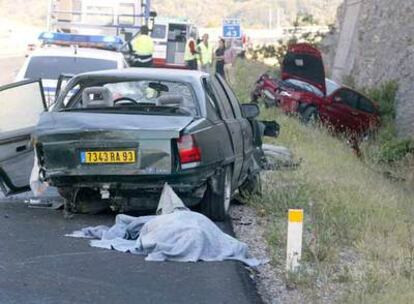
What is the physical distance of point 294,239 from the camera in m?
7.21

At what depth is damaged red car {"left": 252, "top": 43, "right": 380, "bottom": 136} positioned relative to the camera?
79.4ft

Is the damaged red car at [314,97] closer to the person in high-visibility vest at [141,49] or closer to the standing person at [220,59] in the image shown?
the person in high-visibility vest at [141,49]

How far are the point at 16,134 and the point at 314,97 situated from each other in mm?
15219

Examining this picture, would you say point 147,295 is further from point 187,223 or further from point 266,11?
point 266,11

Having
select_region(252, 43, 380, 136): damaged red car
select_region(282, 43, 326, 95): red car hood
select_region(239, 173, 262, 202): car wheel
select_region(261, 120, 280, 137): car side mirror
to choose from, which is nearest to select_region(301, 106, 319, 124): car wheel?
select_region(252, 43, 380, 136): damaged red car

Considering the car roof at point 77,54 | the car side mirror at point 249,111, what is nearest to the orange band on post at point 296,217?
the car side mirror at point 249,111

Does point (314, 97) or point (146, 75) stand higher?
point (146, 75)

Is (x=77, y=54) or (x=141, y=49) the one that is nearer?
(x=77, y=54)

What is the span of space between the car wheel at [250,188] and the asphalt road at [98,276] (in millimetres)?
2905

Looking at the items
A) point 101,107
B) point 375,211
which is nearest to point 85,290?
point 101,107

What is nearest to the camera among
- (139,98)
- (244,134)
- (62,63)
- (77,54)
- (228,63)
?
(139,98)

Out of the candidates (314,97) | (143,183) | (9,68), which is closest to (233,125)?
(143,183)

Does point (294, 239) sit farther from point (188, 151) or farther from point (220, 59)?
point (220, 59)

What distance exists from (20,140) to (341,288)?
14.8 ft
